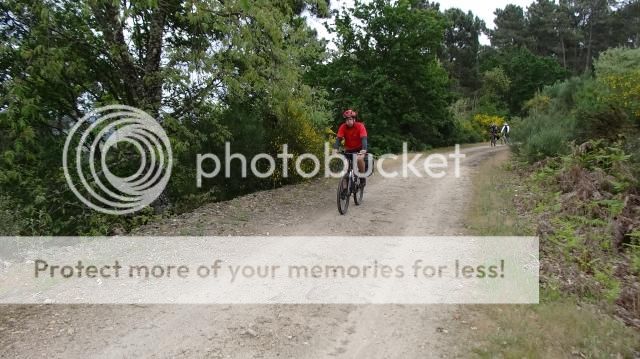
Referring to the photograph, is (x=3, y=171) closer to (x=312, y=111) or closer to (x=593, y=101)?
(x=312, y=111)

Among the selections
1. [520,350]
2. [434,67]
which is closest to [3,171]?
[520,350]

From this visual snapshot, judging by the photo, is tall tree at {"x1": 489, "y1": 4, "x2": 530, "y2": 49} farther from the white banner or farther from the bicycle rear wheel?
the white banner

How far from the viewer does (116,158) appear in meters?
10.2

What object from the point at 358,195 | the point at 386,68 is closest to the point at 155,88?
the point at 358,195

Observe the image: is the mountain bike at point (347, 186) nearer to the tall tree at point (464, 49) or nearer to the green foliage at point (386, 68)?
the green foliage at point (386, 68)

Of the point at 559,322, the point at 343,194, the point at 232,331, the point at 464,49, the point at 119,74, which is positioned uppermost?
the point at 464,49

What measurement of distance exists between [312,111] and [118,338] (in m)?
8.65

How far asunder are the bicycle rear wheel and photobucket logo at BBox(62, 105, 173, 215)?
3.56 meters

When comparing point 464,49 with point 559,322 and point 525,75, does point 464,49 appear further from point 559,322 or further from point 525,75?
point 559,322

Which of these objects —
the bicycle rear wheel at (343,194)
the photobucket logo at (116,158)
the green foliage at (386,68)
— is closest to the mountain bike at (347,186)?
the bicycle rear wheel at (343,194)

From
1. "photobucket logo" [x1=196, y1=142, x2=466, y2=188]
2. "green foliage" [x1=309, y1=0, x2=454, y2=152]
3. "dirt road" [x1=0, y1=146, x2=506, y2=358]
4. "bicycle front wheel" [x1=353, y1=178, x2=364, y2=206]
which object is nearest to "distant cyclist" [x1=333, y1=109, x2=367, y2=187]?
"photobucket logo" [x1=196, y1=142, x2=466, y2=188]

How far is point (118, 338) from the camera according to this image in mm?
4551

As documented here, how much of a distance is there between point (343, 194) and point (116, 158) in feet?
17.0

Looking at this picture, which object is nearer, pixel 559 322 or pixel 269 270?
pixel 559 322
